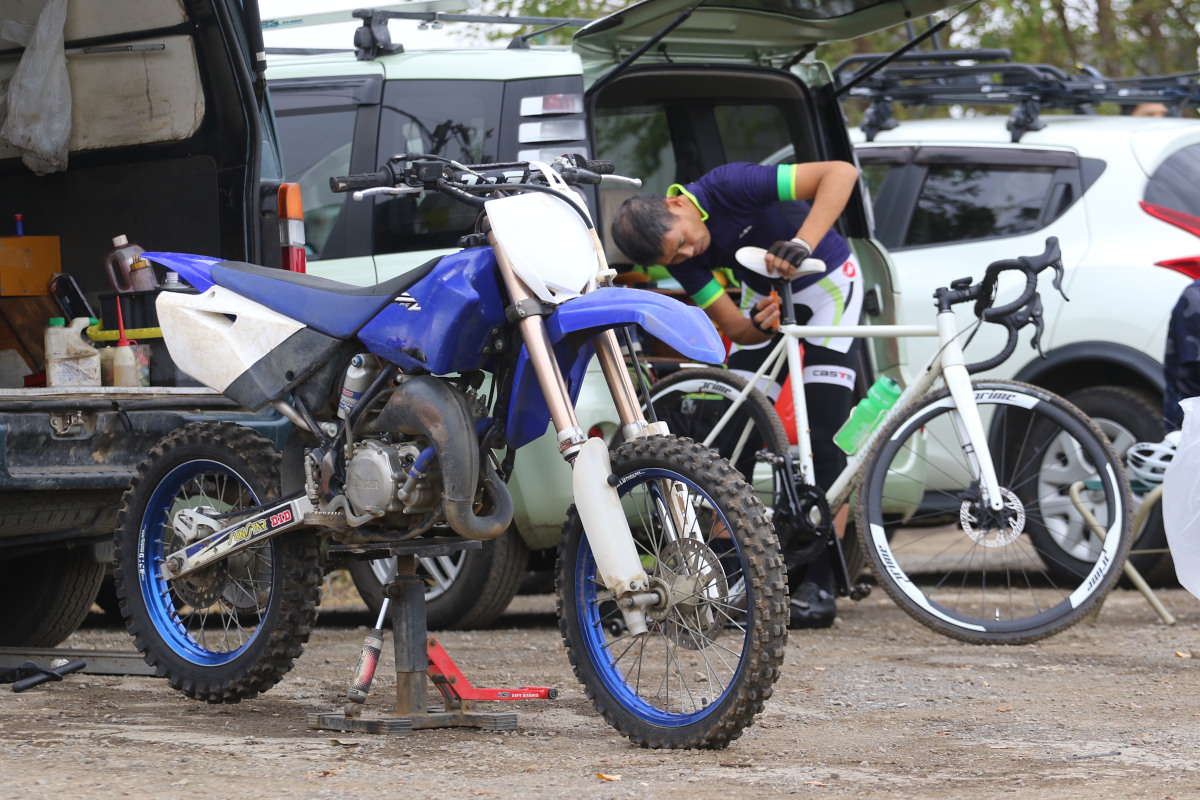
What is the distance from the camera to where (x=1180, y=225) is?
7270 millimetres

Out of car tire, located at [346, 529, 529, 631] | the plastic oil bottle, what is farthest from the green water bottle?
the plastic oil bottle

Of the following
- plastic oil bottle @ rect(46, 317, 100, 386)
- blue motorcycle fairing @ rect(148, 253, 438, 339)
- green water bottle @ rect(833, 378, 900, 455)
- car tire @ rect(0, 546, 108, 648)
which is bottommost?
car tire @ rect(0, 546, 108, 648)

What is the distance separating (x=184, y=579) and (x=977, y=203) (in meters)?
4.78

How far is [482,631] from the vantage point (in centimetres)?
640

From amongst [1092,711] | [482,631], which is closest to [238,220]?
[482,631]

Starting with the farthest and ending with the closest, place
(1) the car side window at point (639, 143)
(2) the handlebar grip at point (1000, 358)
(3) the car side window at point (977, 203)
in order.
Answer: (3) the car side window at point (977, 203)
(1) the car side window at point (639, 143)
(2) the handlebar grip at point (1000, 358)

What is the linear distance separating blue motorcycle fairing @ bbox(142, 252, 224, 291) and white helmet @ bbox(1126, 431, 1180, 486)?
131 inches

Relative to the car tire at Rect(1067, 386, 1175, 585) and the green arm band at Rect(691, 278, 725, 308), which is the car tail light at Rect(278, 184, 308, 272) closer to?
the green arm band at Rect(691, 278, 725, 308)

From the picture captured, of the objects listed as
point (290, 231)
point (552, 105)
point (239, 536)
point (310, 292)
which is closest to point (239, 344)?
point (310, 292)

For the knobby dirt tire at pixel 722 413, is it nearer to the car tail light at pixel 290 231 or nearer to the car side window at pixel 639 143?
the car side window at pixel 639 143

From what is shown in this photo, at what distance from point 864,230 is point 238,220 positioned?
2.69m

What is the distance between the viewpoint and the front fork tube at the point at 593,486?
393 cm

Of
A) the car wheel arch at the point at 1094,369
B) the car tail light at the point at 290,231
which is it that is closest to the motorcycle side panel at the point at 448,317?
the car tail light at the point at 290,231

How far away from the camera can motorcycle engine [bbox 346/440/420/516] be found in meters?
4.13
